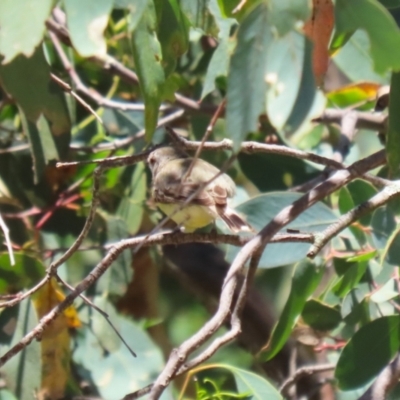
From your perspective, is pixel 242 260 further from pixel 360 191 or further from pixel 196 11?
pixel 360 191

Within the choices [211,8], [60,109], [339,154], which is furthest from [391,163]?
[60,109]

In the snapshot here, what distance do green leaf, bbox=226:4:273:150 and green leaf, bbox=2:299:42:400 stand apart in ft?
3.72

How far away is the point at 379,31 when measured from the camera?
1080mm

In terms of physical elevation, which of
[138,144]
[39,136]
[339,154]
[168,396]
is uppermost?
[39,136]

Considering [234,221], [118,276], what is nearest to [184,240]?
[234,221]

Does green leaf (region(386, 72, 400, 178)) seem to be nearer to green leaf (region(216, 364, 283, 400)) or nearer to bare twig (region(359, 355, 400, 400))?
bare twig (region(359, 355, 400, 400))

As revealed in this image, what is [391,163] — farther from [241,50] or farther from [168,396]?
[168,396]

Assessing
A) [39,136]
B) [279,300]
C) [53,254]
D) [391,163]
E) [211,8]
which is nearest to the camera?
[391,163]

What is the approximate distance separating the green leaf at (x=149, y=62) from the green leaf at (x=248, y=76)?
29cm

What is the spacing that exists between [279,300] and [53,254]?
158 centimetres

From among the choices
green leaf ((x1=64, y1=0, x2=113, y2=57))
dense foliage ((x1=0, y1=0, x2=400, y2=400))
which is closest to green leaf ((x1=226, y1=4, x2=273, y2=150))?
dense foliage ((x1=0, y1=0, x2=400, y2=400))

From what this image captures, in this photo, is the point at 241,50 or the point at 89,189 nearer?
the point at 241,50

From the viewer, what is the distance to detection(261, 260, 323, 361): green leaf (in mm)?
1941

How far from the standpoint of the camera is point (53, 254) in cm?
242
